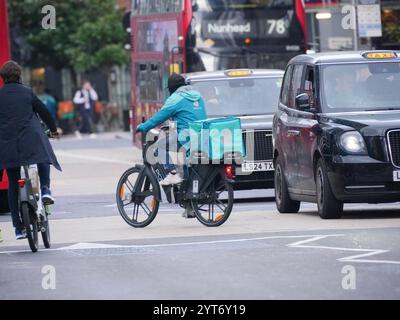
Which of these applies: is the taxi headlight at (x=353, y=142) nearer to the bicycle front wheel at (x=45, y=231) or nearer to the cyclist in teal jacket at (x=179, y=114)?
the cyclist in teal jacket at (x=179, y=114)

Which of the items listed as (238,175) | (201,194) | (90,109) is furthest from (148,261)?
(90,109)

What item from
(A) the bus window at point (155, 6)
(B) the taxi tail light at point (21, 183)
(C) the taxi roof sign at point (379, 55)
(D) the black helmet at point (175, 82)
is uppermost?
(A) the bus window at point (155, 6)

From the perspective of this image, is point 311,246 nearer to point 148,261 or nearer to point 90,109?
point 148,261

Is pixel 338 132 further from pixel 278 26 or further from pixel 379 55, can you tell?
pixel 278 26

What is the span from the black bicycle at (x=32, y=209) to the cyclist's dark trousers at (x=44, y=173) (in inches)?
2.7

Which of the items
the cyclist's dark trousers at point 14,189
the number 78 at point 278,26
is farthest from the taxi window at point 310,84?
the number 78 at point 278,26

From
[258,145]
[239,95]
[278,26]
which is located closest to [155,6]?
[278,26]

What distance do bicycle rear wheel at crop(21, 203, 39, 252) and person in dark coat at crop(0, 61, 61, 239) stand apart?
1.10 feet

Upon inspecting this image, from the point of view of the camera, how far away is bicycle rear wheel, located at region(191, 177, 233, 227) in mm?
16250

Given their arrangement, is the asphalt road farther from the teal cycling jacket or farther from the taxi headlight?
the teal cycling jacket

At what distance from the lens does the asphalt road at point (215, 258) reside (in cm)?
1075

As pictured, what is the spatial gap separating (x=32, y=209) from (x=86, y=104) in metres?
35.8

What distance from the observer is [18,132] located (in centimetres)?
1447

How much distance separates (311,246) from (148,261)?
1536 millimetres
